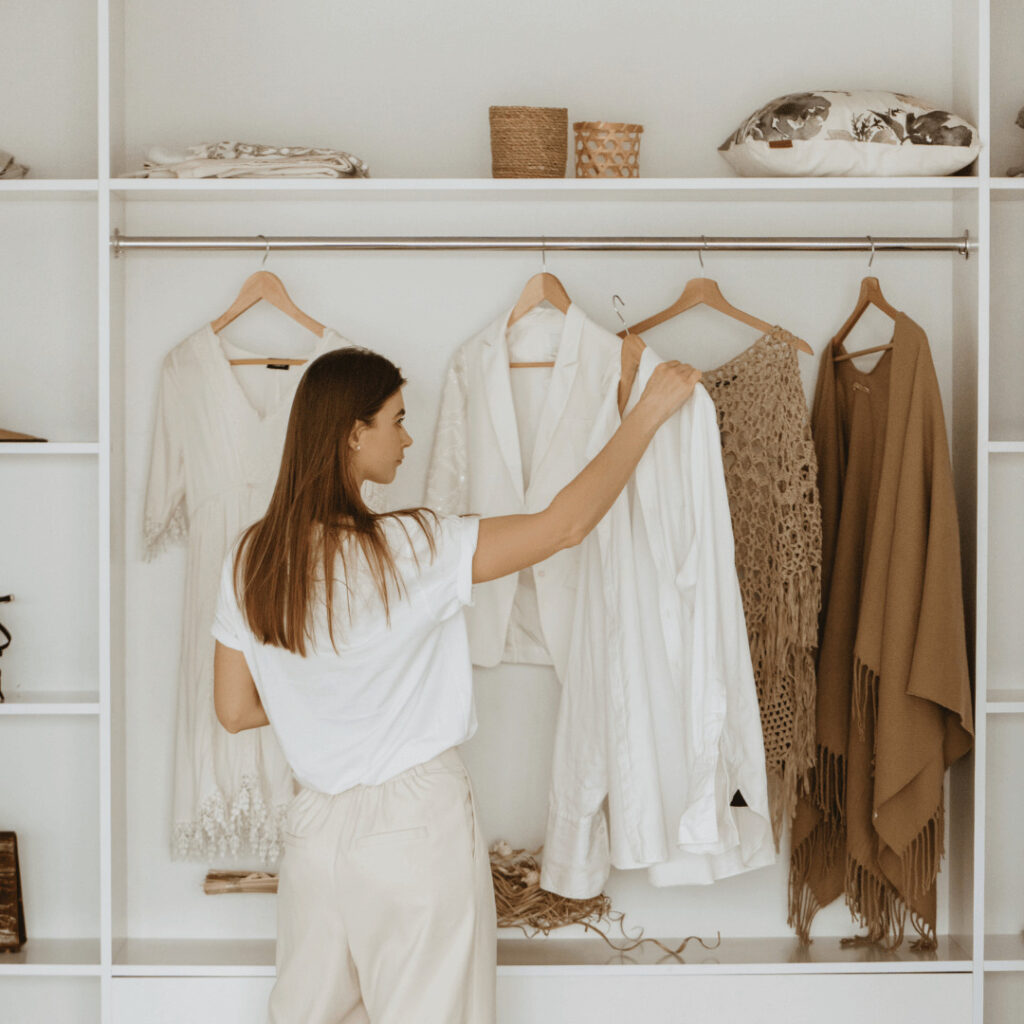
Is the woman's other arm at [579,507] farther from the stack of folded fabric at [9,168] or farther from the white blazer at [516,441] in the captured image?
the stack of folded fabric at [9,168]

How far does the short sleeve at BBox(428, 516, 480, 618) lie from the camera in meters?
1.70

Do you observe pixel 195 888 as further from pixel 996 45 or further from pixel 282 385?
pixel 996 45

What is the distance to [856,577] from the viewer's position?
2.34 meters

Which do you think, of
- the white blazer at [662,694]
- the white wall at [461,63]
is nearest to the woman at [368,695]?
the white blazer at [662,694]

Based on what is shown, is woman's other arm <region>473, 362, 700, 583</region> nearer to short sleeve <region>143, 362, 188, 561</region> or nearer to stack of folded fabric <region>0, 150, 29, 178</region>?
short sleeve <region>143, 362, 188, 561</region>

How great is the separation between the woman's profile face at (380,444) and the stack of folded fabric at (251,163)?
2.42 ft

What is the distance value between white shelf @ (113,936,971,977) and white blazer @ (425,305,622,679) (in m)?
0.59

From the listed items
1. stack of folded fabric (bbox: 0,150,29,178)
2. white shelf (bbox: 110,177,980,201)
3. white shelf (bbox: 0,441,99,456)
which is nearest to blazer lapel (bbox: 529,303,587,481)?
white shelf (bbox: 110,177,980,201)

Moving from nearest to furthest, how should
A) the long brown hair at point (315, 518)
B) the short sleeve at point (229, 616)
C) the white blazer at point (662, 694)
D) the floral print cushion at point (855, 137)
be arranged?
the long brown hair at point (315, 518), the short sleeve at point (229, 616), the white blazer at point (662, 694), the floral print cushion at point (855, 137)

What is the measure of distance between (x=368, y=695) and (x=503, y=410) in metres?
0.83

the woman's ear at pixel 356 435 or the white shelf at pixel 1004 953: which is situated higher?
the woman's ear at pixel 356 435

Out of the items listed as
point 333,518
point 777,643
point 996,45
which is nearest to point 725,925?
point 777,643

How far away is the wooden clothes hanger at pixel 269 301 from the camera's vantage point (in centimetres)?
244

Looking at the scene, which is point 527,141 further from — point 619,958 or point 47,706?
point 619,958
